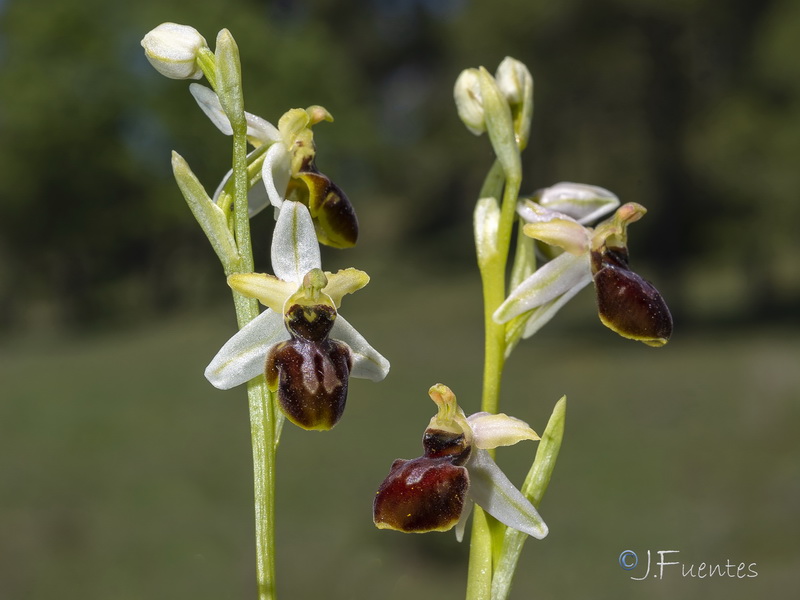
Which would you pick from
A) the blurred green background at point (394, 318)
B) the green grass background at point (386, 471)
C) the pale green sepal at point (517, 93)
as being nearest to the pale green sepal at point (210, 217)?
the pale green sepal at point (517, 93)

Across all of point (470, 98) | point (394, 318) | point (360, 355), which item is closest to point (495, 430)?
point (360, 355)

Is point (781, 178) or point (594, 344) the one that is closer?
point (781, 178)

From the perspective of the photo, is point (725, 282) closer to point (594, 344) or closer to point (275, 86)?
point (594, 344)

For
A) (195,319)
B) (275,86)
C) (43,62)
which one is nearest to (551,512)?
(275,86)

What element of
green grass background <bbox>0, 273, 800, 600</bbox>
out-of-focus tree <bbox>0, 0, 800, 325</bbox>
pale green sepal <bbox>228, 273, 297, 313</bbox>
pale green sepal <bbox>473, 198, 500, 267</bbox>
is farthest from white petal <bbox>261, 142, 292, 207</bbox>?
out-of-focus tree <bbox>0, 0, 800, 325</bbox>

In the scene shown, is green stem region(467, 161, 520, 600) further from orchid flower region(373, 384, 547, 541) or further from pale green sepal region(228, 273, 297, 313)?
pale green sepal region(228, 273, 297, 313)
